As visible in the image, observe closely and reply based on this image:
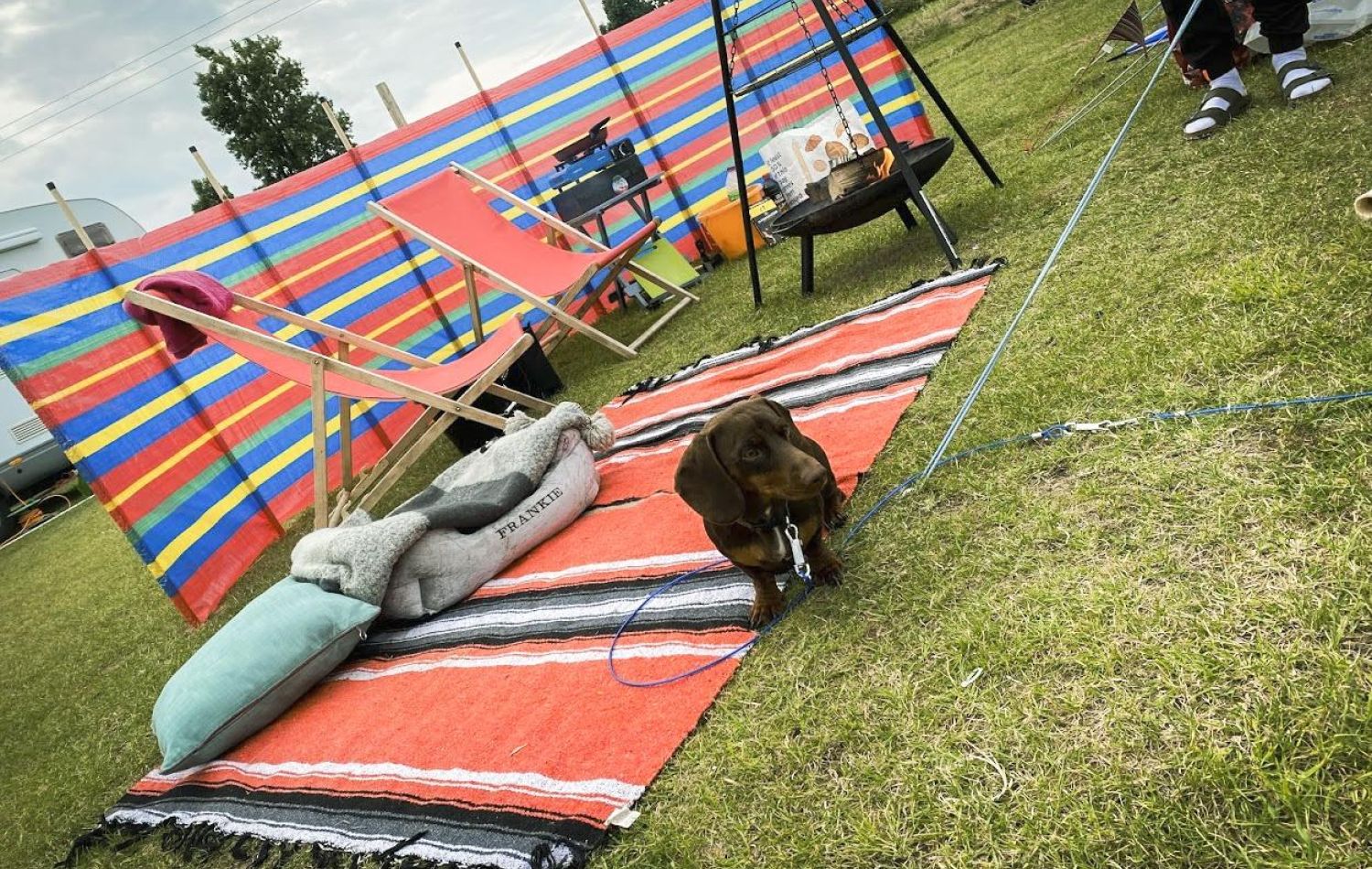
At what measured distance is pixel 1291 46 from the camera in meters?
3.47

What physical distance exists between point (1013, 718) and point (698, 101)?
21.9 feet

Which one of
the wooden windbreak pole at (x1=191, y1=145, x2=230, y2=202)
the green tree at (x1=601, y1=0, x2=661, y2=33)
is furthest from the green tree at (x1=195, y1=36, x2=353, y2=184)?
the wooden windbreak pole at (x1=191, y1=145, x2=230, y2=202)

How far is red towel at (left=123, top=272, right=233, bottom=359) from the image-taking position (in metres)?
3.73

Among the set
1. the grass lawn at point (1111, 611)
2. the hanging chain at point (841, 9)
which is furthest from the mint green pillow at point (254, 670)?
the hanging chain at point (841, 9)

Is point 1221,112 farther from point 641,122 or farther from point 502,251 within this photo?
point 641,122

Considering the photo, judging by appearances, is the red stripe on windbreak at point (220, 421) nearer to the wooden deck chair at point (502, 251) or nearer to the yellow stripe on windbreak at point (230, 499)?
the yellow stripe on windbreak at point (230, 499)

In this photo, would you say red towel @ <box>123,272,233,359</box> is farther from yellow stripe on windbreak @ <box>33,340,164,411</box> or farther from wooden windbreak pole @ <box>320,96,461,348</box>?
wooden windbreak pole @ <box>320,96,461,348</box>

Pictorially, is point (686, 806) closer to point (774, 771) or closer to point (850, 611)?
point (774, 771)

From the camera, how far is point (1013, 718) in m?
1.33

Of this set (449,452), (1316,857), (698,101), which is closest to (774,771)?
(1316,857)

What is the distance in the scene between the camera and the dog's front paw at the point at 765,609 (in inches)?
76.7

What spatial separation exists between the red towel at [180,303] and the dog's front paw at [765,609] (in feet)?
11.0

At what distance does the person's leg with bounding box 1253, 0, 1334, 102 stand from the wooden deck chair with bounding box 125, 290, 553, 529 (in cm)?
387

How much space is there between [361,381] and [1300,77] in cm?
459
